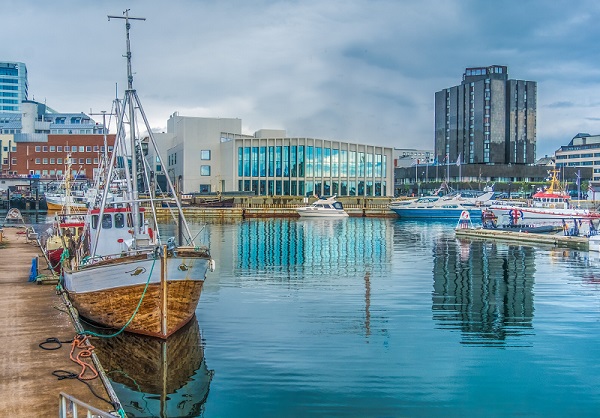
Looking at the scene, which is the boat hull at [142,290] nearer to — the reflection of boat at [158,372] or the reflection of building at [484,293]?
the reflection of boat at [158,372]

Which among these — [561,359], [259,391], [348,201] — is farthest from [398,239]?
[348,201]

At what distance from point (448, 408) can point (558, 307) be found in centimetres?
1480

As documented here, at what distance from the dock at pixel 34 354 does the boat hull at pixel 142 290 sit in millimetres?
1221

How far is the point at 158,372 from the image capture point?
18.3 m

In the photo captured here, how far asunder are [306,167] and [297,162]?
206cm

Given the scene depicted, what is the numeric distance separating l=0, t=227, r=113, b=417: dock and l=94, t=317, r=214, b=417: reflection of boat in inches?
64.5

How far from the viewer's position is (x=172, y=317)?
21.3 m

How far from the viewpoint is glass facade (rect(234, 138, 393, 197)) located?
123m

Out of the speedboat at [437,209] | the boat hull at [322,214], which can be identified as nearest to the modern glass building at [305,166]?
the boat hull at [322,214]

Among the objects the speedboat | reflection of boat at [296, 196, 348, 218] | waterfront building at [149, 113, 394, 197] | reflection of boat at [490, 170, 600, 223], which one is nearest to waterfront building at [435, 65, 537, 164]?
waterfront building at [149, 113, 394, 197]

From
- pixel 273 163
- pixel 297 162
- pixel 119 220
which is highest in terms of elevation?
pixel 297 162

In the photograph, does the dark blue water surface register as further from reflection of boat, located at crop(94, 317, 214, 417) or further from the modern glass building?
the modern glass building

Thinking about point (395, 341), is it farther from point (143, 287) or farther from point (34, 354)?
point (34, 354)

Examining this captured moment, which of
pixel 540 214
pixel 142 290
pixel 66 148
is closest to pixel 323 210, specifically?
pixel 540 214
